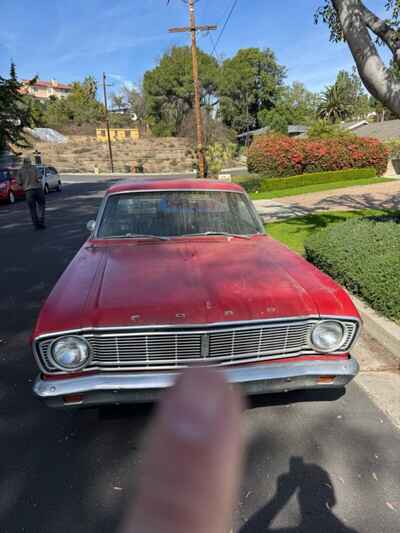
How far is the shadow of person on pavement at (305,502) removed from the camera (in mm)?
2088

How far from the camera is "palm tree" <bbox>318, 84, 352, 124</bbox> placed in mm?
64375

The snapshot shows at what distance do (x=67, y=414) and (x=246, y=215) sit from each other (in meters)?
2.53

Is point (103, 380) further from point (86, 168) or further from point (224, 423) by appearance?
point (86, 168)

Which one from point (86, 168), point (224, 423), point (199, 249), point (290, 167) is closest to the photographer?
point (224, 423)

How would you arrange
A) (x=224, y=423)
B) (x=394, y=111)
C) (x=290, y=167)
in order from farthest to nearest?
(x=290, y=167) → (x=394, y=111) → (x=224, y=423)

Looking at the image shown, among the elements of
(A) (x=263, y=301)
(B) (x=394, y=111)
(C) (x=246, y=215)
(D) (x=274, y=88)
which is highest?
(D) (x=274, y=88)

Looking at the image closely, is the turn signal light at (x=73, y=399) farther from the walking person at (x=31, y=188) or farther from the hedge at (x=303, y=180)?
the hedge at (x=303, y=180)

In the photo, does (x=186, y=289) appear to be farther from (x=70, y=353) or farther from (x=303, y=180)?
(x=303, y=180)

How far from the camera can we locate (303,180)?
20391mm

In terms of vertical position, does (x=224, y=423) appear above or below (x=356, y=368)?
above

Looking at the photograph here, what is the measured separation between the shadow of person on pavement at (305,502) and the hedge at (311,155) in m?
20.2

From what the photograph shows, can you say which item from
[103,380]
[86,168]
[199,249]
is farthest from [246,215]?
[86,168]

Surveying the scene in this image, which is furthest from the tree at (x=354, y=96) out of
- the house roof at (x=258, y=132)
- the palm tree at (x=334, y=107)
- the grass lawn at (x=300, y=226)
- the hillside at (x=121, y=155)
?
the grass lawn at (x=300, y=226)

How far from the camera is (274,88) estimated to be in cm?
7138
